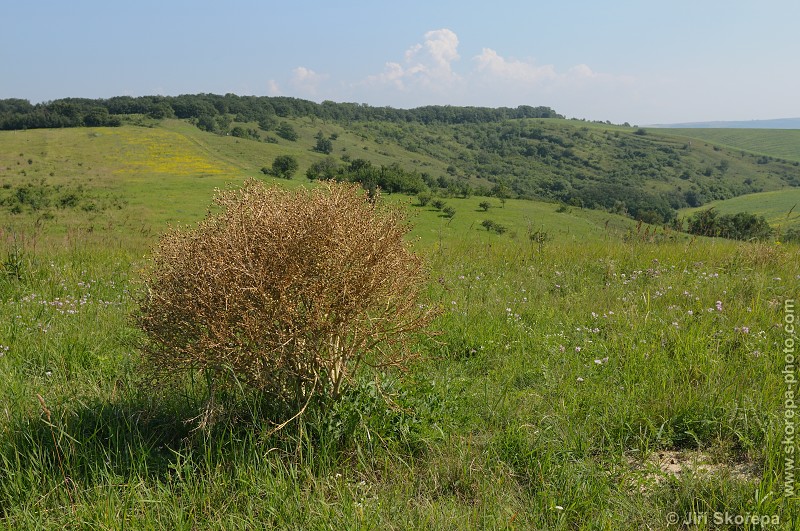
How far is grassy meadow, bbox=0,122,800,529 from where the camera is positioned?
2740 millimetres

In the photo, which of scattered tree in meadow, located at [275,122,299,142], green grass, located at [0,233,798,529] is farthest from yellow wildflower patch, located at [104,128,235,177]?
green grass, located at [0,233,798,529]

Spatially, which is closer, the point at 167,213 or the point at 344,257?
the point at 344,257

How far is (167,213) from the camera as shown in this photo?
4741 cm

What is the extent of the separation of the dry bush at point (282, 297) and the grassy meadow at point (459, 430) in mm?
341

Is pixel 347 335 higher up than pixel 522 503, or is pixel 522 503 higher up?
pixel 347 335

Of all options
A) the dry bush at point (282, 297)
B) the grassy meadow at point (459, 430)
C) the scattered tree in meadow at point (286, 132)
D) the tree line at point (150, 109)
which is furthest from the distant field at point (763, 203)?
the tree line at point (150, 109)

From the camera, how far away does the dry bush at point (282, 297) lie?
2889 millimetres

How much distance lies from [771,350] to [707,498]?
8.31ft

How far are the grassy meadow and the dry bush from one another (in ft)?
1.12

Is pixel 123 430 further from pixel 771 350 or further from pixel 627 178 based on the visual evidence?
pixel 627 178

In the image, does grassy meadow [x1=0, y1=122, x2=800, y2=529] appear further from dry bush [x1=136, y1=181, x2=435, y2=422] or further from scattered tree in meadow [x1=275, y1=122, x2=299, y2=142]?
scattered tree in meadow [x1=275, y1=122, x2=299, y2=142]

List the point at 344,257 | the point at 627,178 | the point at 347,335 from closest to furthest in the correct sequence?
the point at 344,257 → the point at 347,335 → the point at 627,178

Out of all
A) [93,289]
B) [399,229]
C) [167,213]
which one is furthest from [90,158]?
[399,229]

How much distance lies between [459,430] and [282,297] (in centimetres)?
159
